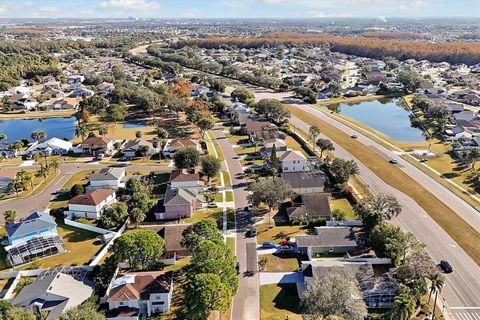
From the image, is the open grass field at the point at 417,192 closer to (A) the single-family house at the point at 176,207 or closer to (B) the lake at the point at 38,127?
(A) the single-family house at the point at 176,207

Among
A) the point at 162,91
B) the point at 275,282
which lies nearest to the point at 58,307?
the point at 275,282

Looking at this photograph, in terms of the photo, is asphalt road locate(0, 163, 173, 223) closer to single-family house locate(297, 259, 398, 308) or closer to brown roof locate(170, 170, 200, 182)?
brown roof locate(170, 170, 200, 182)

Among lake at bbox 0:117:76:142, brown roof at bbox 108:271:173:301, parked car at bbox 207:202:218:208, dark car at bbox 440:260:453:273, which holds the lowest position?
lake at bbox 0:117:76:142

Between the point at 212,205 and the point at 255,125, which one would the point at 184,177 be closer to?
the point at 212,205

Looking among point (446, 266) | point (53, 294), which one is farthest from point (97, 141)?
point (446, 266)

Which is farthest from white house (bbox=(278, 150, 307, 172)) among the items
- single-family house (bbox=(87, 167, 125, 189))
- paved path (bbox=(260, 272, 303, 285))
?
paved path (bbox=(260, 272, 303, 285))

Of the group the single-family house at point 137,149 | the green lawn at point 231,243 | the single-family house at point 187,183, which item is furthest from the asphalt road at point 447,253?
the single-family house at point 137,149

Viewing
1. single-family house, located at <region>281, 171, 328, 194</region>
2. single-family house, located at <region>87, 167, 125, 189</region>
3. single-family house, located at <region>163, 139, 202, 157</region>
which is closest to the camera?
single-family house, located at <region>281, 171, 328, 194</region>
